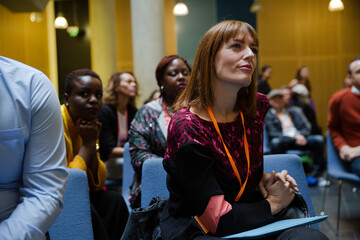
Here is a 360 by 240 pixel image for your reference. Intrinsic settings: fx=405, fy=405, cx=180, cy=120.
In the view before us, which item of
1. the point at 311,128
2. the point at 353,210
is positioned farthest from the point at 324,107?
the point at 353,210

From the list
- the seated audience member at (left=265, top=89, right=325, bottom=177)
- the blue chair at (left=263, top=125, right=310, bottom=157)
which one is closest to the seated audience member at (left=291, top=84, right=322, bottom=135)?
the seated audience member at (left=265, top=89, right=325, bottom=177)

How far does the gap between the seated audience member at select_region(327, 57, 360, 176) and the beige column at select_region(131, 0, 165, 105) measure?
2888 millimetres

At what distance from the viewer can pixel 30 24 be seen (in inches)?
202

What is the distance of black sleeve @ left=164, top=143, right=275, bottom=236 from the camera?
4.56 ft

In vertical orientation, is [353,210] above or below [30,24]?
below

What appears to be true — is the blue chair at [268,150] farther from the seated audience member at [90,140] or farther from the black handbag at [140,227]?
the black handbag at [140,227]

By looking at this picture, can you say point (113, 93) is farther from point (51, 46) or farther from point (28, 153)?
point (51, 46)

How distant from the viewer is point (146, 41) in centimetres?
599

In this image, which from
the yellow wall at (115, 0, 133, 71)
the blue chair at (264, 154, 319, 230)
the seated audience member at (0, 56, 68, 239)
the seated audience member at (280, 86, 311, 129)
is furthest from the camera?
the yellow wall at (115, 0, 133, 71)

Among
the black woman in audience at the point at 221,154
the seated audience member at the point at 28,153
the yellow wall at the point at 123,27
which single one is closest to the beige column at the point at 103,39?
the yellow wall at the point at 123,27

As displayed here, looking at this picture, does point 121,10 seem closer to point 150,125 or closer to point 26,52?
point 26,52

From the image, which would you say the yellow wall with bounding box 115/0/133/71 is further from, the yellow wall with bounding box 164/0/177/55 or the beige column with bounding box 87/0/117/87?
the beige column with bounding box 87/0/117/87

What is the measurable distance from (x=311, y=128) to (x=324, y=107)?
4.67 meters

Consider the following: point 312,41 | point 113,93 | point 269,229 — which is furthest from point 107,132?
point 312,41
